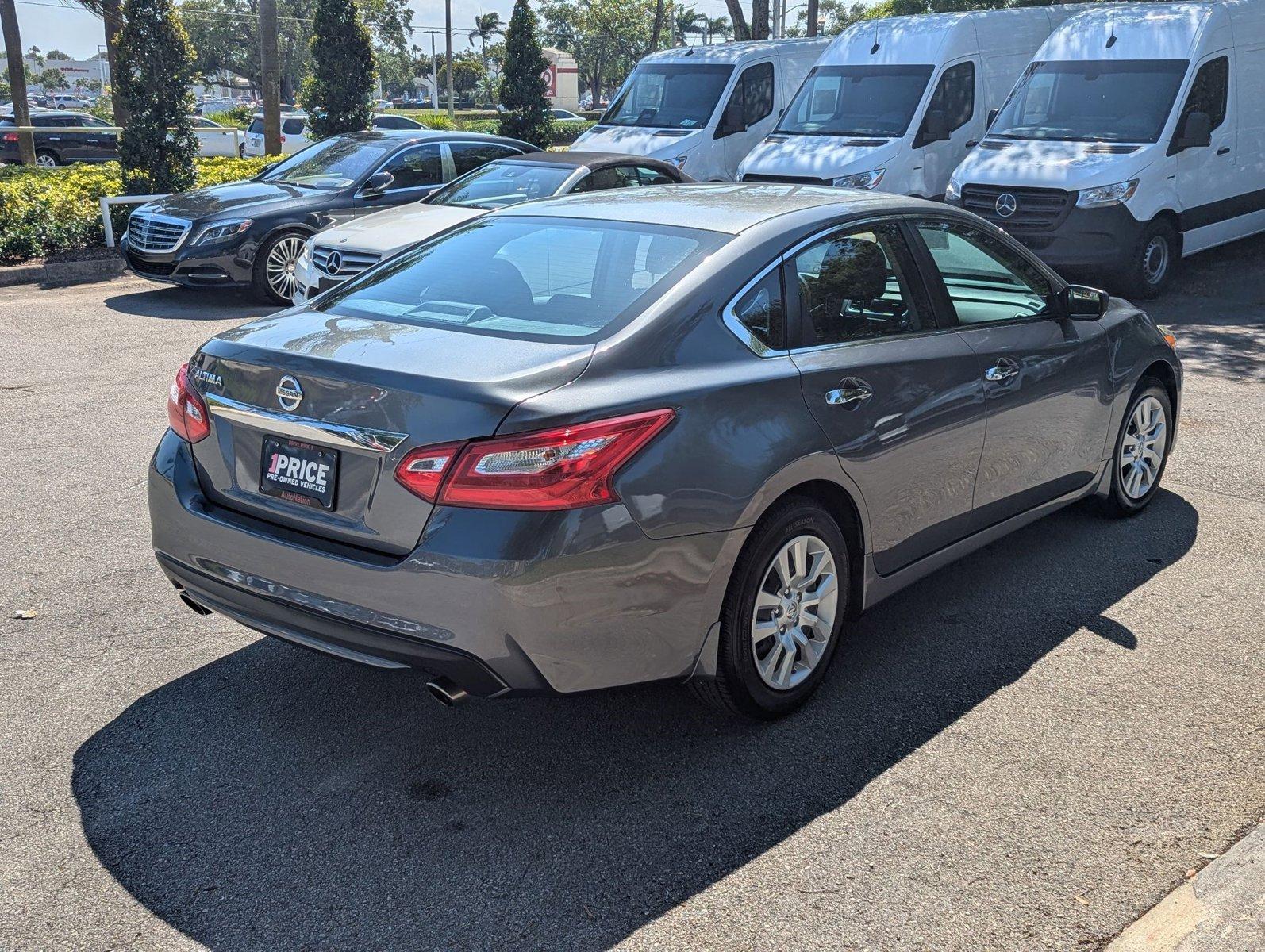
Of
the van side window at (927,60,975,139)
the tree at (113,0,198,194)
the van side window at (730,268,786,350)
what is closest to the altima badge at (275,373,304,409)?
the van side window at (730,268,786,350)

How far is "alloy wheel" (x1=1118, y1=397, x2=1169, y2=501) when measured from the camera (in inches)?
233

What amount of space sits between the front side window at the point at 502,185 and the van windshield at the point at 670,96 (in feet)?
16.6

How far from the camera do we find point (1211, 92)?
12523 millimetres

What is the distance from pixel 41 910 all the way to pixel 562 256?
2491 mm

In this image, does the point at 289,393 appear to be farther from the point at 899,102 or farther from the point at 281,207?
the point at 899,102

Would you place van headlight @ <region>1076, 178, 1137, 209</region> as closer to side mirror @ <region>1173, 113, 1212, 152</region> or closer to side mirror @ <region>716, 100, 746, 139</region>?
side mirror @ <region>1173, 113, 1212, 152</region>

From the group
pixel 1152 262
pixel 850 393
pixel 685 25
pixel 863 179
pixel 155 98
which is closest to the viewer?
pixel 850 393

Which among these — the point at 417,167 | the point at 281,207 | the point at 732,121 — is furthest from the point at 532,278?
the point at 732,121

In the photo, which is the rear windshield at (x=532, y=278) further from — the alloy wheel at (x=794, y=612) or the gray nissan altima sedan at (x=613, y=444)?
the alloy wheel at (x=794, y=612)

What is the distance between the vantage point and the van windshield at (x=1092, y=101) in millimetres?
12273

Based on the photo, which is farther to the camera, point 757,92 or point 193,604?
point 757,92

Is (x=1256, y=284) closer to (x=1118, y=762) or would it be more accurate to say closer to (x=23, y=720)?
(x=1118, y=762)

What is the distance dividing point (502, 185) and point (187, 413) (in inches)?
Result: 302

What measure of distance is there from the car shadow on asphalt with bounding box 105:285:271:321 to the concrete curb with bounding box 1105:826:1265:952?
9508 mm
